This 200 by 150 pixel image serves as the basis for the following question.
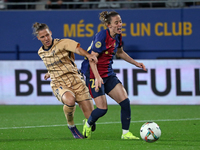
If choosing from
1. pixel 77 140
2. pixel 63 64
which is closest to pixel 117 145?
pixel 77 140

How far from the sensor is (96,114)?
221 inches

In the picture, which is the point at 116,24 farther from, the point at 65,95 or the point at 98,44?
the point at 65,95

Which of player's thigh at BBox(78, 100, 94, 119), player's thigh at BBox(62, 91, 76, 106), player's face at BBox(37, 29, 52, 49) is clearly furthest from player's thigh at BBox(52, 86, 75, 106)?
player's face at BBox(37, 29, 52, 49)

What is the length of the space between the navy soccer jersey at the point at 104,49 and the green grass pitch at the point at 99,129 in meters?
0.99

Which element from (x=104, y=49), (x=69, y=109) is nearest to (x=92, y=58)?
(x=104, y=49)

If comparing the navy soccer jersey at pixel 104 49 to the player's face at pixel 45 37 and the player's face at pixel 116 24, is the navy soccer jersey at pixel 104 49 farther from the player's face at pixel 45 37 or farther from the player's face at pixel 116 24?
the player's face at pixel 45 37

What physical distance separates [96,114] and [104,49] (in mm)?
926

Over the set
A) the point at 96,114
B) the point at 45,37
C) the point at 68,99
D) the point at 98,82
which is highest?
the point at 45,37

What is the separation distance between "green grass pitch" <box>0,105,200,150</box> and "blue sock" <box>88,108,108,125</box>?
285mm

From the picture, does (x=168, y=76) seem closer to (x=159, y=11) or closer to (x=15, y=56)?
(x=159, y=11)

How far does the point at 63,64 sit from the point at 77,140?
3.74 ft

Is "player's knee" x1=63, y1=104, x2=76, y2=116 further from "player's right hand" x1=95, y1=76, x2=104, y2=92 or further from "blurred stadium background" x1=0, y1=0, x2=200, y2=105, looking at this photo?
"blurred stadium background" x1=0, y1=0, x2=200, y2=105

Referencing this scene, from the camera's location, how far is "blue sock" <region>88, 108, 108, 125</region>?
5.57 m

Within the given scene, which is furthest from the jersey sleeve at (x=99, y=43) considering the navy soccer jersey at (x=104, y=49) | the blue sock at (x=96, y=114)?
the blue sock at (x=96, y=114)
